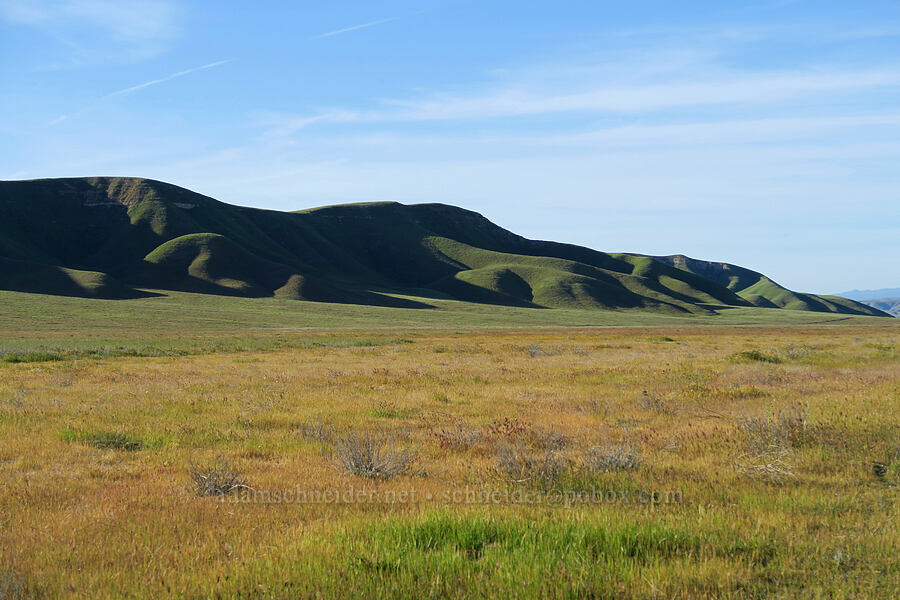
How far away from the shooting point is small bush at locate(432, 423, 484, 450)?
9.39 m

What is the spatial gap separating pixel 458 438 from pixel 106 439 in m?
5.60

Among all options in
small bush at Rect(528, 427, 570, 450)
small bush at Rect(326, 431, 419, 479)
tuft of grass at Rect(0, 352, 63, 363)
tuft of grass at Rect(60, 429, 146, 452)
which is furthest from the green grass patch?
tuft of grass at Rect(0, 352, 63, 363)

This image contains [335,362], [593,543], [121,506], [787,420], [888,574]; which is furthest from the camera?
[335,362]

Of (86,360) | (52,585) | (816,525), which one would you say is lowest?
(86,360)

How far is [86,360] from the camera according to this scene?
2930cm

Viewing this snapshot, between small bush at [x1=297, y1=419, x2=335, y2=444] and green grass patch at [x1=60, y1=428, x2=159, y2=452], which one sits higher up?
small bush at [x1=297, y1=419, x2=335, y2=444]

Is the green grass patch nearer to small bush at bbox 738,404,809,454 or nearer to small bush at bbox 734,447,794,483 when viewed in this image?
small bush at bbox 734,447,794,483

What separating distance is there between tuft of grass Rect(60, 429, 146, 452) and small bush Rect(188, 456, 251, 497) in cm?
296

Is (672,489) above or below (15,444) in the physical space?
above

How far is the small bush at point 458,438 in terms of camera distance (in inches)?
370

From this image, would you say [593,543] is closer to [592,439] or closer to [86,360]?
[592,439]

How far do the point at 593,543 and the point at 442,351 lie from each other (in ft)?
107

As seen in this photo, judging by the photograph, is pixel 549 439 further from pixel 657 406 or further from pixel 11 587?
pixel 11 587

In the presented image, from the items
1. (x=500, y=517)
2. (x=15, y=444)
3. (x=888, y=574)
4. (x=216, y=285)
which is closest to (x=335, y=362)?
(x=15, y=444)
